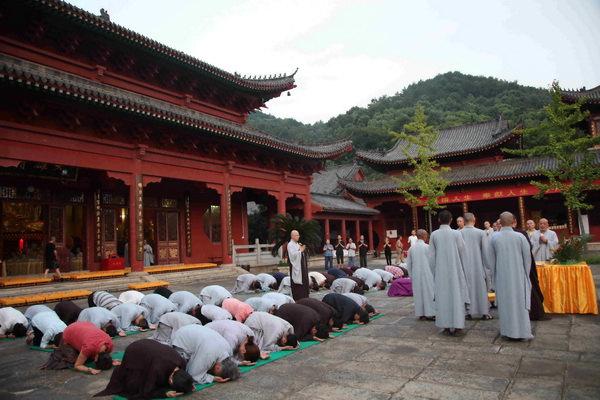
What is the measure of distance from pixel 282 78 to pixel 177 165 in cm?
810

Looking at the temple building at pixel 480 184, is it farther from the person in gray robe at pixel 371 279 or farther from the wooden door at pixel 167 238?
the wooden door at pixel 167 238

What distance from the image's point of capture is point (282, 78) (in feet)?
64.9

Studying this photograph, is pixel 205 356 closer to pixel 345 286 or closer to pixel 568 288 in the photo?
pixel 568 288

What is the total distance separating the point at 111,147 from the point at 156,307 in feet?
21.6

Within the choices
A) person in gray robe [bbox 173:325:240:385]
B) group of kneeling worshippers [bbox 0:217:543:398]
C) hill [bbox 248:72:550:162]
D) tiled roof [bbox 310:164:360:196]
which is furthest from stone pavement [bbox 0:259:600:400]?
hill [bbox 248:72:550:162]

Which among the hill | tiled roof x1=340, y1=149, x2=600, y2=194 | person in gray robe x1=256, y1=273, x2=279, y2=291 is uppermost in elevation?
the hill

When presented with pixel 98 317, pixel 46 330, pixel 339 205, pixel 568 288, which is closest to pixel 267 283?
pixel 98 317

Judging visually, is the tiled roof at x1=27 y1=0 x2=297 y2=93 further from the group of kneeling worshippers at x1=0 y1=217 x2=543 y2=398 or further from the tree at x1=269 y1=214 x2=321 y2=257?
the group of kneeling worshippers at x1=0 y1=217 x2=543 y2=398

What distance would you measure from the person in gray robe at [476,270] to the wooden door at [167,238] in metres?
11.9

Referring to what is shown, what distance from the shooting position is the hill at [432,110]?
5800cm

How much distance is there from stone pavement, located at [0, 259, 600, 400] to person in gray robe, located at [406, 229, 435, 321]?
818 millimetres

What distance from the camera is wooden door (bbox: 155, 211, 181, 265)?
615 inches

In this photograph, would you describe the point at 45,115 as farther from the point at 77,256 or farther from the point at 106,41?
the point at 77,256

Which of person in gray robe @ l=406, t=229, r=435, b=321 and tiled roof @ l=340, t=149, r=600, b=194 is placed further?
tiled roof @ l=340, t=149, r=600, b=194
